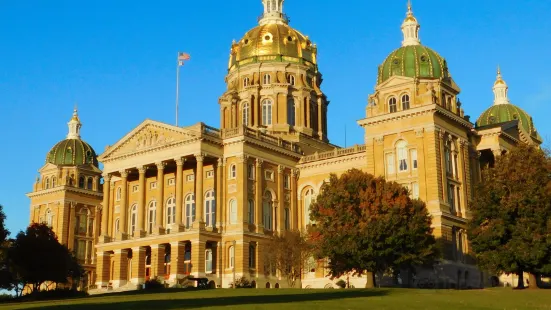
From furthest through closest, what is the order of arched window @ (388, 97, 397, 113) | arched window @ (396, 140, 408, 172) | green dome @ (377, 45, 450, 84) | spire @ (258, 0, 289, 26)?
spire @ (258, 0, 289, 26) < arched window @ (388, 97, 397, 113) < green dome @ (377, 45, 450, 84) < arched window @ (396, 140, 408, 172)

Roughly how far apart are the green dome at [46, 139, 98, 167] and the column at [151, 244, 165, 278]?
111ft

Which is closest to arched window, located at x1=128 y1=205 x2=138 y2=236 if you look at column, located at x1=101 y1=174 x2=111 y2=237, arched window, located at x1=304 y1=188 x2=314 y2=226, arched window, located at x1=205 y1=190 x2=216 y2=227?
column, located at x1=101 y1=174 x2=111 y2=237

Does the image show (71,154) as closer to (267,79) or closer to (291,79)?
(267,79)

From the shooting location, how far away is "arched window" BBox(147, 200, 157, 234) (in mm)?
79938

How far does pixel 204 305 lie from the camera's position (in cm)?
Answer: 3478

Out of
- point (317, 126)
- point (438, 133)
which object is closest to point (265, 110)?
point (317, 126)

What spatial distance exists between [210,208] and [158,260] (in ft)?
23.6

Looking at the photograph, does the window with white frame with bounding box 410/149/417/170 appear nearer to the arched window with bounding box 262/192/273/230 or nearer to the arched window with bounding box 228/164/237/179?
the arched window with bounding box 262/192/273/230

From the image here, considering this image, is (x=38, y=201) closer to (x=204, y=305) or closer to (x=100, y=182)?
(x=100, y=182)

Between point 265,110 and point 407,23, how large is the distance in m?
22.1

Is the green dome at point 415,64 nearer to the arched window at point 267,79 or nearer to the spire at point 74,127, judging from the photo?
the arched window at point 267,79

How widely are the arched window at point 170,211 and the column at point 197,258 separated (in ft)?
26.0

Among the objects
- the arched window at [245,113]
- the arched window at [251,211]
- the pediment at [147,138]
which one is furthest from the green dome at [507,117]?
the pediment at [147,138]

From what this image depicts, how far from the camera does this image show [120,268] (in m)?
77.2
